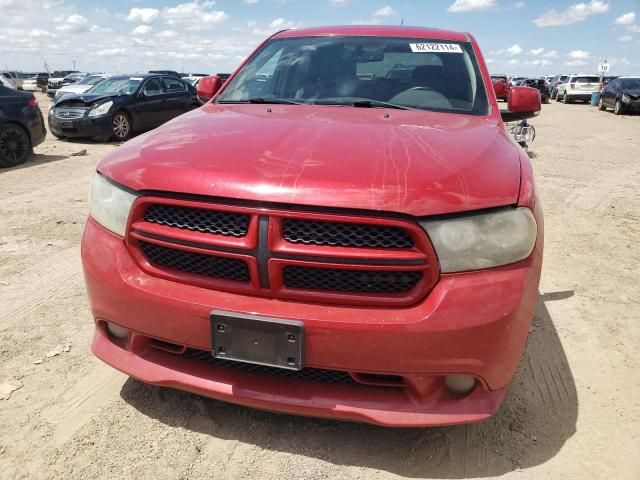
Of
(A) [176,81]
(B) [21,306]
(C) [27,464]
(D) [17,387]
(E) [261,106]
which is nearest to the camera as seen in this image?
(C) [27,464]

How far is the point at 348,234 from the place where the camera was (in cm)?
173

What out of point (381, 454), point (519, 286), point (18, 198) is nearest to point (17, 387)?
point (381, 454)

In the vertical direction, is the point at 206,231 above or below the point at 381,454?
above

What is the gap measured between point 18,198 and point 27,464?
501cm

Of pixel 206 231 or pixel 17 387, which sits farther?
pixel 17 387

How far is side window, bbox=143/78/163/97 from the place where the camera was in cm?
1213

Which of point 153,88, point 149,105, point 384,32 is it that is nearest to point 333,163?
point 384,32

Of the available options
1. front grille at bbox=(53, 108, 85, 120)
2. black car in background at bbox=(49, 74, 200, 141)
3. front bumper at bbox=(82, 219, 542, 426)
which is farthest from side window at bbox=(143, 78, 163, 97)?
front bumper at bbox=(82, 219, 542, 426)

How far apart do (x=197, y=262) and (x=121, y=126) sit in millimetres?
10749

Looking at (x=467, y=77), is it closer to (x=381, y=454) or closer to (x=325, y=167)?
(x=325, y=167)

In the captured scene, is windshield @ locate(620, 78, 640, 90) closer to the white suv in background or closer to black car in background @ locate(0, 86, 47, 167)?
the white suv in background

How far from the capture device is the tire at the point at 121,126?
37.1ft

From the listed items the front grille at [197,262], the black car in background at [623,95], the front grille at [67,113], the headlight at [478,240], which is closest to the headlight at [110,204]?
the front grille at [197,262]

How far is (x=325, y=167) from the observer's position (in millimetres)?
1799
